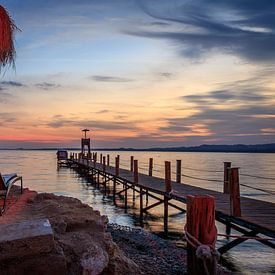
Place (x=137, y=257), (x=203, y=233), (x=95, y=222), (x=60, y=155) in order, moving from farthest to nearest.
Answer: (x=60, y=155)
(x=137, y=257)
(x=95, y=222)
(x=203, y=233)

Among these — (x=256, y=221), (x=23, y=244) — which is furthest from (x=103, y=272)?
(x=256, y=221)

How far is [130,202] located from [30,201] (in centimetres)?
1575

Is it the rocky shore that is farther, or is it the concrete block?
the rocky shore

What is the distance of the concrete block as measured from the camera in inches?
198

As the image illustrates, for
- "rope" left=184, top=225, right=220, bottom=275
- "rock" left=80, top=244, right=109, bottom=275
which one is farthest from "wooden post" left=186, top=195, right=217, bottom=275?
"rock" left=80, top=244, right=109, bottom=275

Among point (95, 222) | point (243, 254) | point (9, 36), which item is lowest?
point (243, 254)

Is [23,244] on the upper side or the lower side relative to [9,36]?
lower

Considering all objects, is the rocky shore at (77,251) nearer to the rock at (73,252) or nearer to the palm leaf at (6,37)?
the rock at (73,252)

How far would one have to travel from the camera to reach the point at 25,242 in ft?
16.6

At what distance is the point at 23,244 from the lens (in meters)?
5.06

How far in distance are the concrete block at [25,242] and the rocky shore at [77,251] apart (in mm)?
48

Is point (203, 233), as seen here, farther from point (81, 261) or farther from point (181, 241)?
point (181, 241)

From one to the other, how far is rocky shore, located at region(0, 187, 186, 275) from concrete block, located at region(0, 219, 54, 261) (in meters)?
A: 0.05

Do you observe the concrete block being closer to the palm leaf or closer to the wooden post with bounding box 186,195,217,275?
the wooden post with bounding box 186,195,217,275
